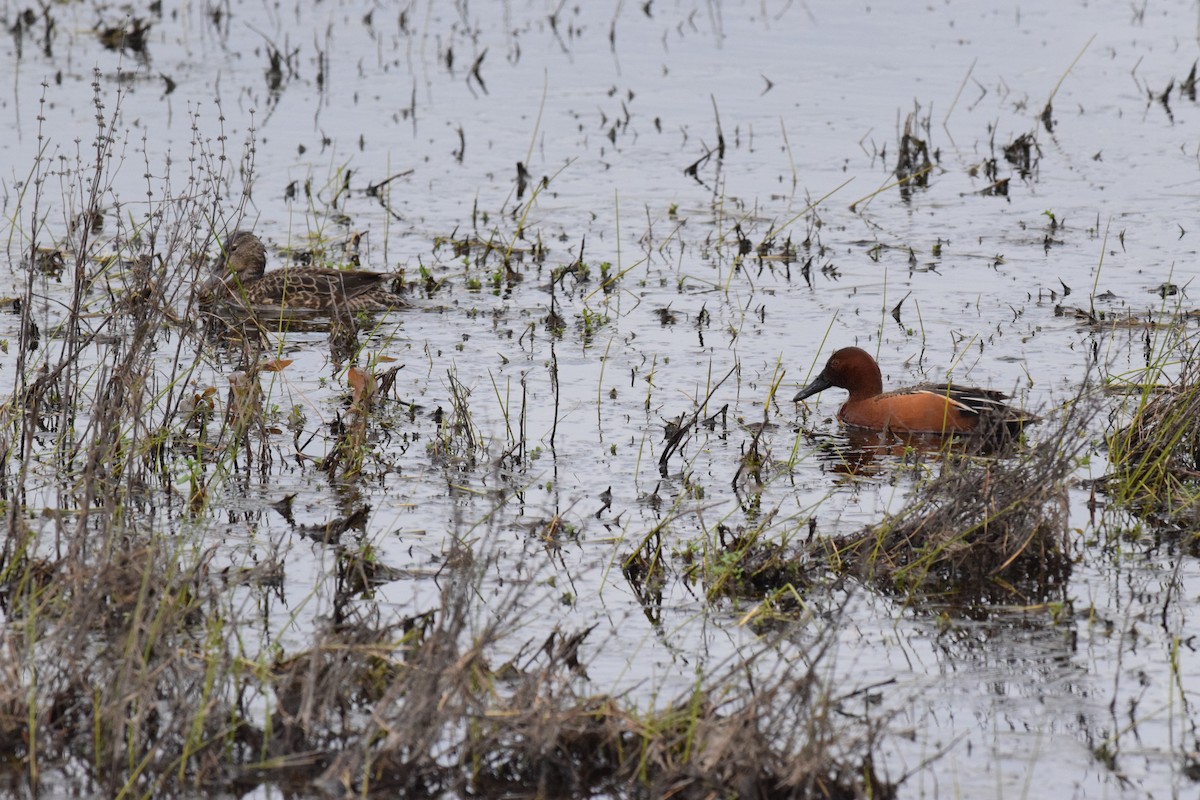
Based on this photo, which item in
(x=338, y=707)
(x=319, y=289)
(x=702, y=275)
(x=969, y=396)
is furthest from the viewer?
(x=702, y=275)

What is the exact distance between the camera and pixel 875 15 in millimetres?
18625

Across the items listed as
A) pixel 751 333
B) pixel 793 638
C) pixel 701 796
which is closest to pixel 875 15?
pixel 751 333

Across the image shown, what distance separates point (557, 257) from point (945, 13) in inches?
366

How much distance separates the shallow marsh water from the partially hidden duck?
0.59ft

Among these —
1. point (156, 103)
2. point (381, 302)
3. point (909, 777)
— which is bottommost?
point (909, 777)

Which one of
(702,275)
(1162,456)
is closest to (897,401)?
(1162,456)

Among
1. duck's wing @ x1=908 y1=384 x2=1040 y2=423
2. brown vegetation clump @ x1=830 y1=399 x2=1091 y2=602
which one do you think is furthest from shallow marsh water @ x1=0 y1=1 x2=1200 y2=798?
duck's wing @ x1=908 y1=384 x2=1040 y2=423

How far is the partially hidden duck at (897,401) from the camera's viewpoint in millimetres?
7941

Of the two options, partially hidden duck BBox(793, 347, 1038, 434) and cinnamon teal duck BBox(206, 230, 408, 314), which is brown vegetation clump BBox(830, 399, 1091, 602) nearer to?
partially hidden duck BBox(793, 347, 1038, 434)

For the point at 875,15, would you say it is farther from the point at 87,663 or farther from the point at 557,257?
the point at 87,663

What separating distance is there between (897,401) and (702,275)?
2860 millimetres

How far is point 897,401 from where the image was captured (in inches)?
319

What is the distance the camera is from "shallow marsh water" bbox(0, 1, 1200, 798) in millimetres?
5465

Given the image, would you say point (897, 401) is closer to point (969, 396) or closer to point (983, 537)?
point (969, 396)
